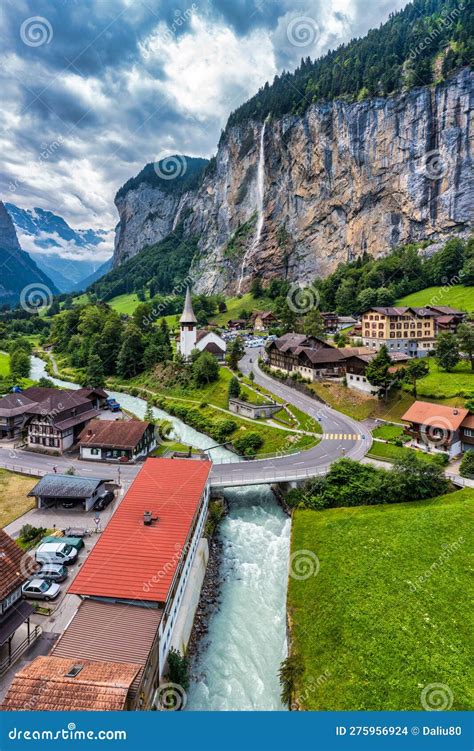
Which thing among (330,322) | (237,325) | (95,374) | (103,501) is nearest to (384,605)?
(103,501)

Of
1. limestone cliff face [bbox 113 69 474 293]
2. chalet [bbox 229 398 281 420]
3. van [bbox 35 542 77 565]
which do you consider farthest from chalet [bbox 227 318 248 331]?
van [bbox 35 542 77 565]

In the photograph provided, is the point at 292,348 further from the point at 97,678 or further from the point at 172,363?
the point at 97,678

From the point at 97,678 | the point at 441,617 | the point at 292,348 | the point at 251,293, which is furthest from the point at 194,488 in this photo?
the point at 251,293

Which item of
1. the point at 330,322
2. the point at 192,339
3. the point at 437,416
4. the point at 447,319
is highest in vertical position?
the point at 330,322

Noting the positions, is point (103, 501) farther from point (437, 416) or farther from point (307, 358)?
point (307, 358)

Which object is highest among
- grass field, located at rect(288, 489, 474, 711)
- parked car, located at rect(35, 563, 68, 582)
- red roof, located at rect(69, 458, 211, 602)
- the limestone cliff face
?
the limestone cliff face

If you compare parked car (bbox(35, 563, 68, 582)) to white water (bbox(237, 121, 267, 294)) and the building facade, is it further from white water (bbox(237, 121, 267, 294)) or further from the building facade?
white water (bbox(237, 121, 267, 294))

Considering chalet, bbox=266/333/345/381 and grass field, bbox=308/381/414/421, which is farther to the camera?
chalet, bbox=266/333/345/381
